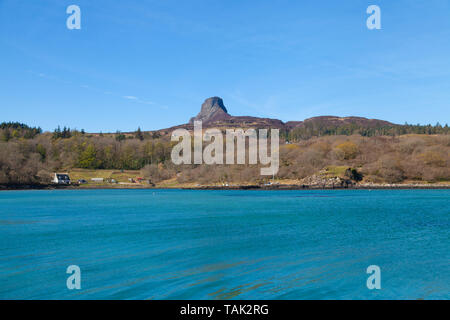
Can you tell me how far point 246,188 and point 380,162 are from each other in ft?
153

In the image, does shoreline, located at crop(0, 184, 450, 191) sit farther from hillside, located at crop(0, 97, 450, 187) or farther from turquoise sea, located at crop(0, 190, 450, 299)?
turquoise sea, located at crop(0, 190, 450, 299)

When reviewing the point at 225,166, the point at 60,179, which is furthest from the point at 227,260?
the point at 60,179

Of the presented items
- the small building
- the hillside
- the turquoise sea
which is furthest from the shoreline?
the turquoise sea

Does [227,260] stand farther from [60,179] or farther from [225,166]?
[60,179]

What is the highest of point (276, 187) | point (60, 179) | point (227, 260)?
point (60, 179)

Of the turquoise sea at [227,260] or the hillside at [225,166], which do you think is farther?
the hillside at [225,166]

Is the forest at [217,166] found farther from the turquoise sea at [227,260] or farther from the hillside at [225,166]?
the turquoise sea at [227,260]

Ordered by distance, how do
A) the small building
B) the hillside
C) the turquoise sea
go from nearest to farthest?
1. the turquoise sea
2. the hillside
3. the small building

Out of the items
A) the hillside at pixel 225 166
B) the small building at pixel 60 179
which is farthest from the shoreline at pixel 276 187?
the small building at pixel 60 179

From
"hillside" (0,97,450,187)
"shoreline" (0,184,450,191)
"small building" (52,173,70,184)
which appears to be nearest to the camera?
"shoreline" (0,184,450,191)

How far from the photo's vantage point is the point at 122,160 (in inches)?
6727

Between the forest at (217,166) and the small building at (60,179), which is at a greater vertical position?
the forest at (217,166)
